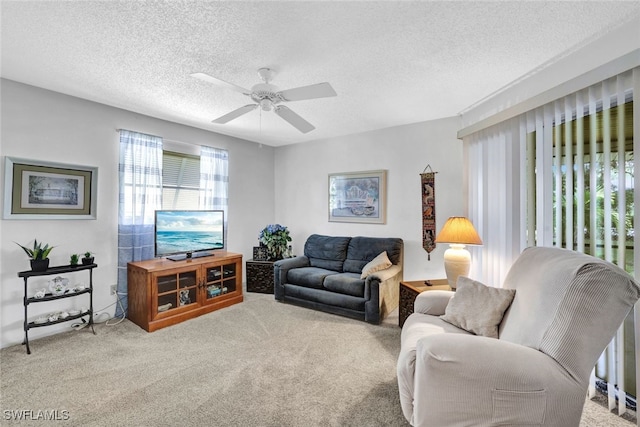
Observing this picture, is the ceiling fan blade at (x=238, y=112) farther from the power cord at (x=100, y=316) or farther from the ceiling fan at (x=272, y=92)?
the power cord at (x=100, y=316)

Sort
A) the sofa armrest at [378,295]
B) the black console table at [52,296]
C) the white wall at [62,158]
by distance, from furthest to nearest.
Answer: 1. the sofa armrest at [378,295]
2. the white wall at [62,158]
3. the black console table at [52,296]

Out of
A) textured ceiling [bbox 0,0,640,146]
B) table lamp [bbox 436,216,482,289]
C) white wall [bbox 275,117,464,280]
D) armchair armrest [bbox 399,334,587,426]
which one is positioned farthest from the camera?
white wall [bbox 275,117,464,280]

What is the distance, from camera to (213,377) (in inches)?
86.3

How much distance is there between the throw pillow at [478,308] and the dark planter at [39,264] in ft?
11.6

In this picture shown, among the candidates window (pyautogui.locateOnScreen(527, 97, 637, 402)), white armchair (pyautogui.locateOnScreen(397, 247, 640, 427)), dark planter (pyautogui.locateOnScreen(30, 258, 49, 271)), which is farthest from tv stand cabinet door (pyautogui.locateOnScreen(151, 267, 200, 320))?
window (pyautogui.locateOnScreen(527, 97, 637, 402))

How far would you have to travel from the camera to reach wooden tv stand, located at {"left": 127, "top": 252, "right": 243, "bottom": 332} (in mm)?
3078

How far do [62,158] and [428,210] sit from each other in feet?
13.9

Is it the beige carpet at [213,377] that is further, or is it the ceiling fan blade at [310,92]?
the ceiling fan blade at [310,92]

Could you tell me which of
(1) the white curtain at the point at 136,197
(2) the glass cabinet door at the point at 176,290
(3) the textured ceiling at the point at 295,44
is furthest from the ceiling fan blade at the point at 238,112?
(2) the glass cabinet door at the point at 176,290

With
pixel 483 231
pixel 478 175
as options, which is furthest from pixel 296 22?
pixel 483 231

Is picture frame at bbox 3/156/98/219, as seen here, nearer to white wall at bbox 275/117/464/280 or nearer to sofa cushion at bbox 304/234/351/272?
sofa cushion at bbox 304/234/351/272

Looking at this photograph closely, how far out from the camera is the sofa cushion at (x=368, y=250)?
3.80m

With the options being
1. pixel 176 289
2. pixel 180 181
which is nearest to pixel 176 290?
pixel 176 289

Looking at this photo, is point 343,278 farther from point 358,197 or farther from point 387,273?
point 358,197
